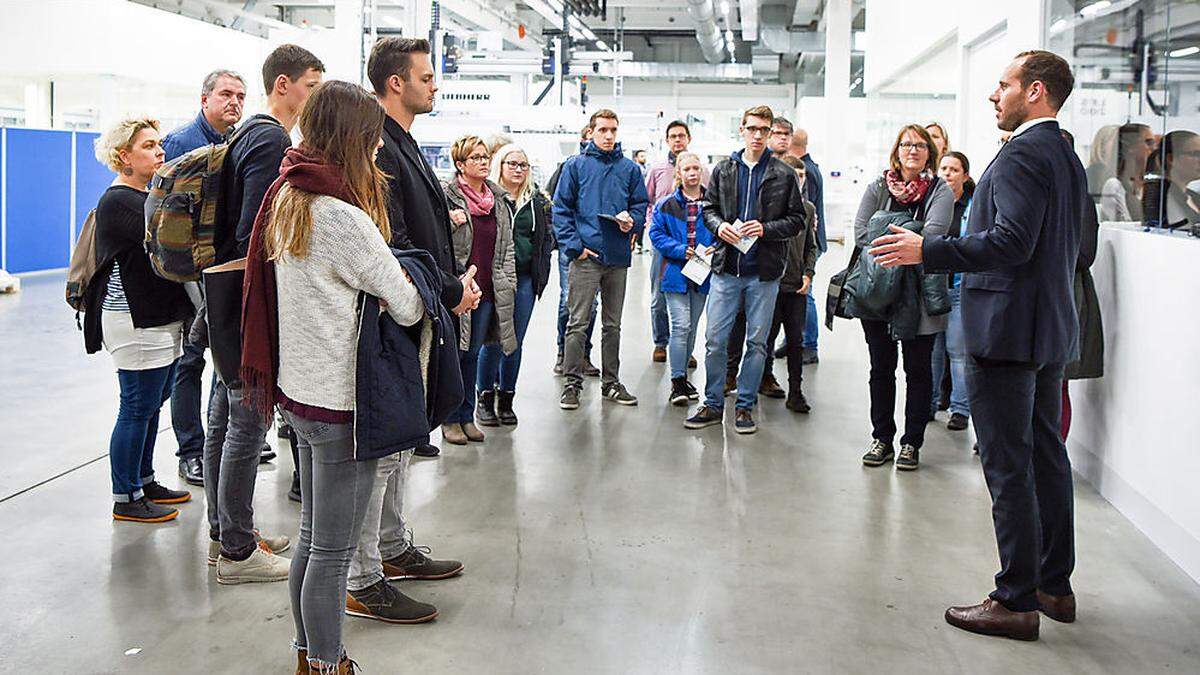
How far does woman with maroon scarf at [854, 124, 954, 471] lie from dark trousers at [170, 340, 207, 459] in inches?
112

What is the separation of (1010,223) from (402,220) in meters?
1.62

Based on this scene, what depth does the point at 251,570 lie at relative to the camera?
3254 mm

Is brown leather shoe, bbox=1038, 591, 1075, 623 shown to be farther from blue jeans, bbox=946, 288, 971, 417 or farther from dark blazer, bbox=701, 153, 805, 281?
dark blazer, bbox=701, 153, 805, 281

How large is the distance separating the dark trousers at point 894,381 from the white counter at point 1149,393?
62cm

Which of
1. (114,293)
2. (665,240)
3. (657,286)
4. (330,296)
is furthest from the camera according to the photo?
(657,286)

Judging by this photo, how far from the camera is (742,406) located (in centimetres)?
548

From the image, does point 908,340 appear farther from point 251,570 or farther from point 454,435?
point 251,570

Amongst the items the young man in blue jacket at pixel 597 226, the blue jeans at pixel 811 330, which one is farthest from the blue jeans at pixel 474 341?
the blue jeans at pixel 811 330

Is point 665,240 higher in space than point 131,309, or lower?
higher

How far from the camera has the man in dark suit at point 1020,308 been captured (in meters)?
2.86

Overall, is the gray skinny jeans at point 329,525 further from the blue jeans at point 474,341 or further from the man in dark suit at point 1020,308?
the blue jeans at point 474,341

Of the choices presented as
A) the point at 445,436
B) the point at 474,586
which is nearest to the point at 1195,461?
the point at 474,586

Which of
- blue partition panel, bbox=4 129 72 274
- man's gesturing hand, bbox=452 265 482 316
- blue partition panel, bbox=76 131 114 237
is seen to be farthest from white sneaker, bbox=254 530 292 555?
blue partition panel, bbox=76 131 114 237

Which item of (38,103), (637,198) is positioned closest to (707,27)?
(38,103)
